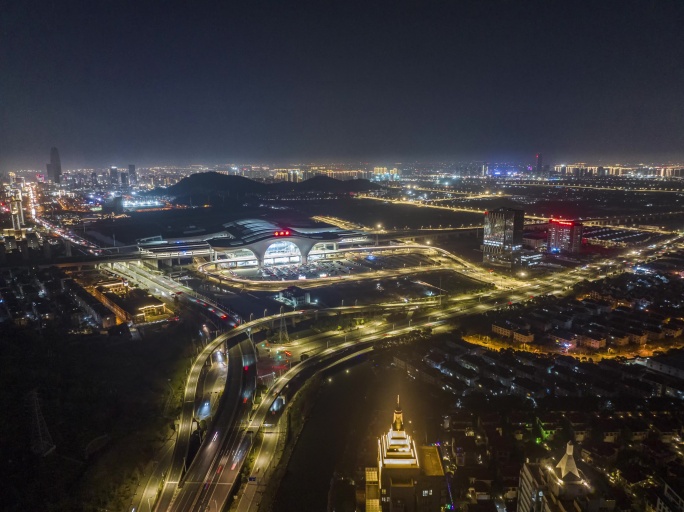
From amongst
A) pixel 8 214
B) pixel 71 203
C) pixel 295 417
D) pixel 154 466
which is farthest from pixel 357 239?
pixel 71 203

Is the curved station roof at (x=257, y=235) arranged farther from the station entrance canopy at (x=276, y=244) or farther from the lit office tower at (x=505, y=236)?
the lit office tower at (x=505, y=236)

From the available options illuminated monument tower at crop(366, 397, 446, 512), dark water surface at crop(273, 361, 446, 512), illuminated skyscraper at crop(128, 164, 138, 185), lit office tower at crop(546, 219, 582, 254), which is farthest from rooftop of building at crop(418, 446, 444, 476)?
illuminated skyscraper at crop(128, 164, 138, 185)

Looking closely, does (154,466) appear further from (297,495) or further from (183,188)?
(183,188)

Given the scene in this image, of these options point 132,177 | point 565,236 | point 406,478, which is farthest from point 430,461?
point 132,177

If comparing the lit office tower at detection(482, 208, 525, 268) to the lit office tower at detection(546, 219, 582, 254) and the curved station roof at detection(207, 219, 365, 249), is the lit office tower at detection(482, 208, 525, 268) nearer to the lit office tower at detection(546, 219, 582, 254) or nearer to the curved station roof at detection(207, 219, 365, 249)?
the lit office tower at detection(546, 219, 582, 254)

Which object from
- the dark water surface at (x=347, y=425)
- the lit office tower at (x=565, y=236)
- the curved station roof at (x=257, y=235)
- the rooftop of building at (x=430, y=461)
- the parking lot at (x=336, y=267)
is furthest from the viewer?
the lit office tower at (x=565, y=236)

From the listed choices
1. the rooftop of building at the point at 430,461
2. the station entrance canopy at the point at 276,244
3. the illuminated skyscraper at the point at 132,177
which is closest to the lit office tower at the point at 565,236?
the station entrance canopy at the point at 276,244
